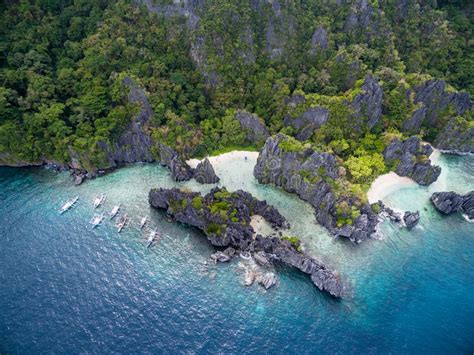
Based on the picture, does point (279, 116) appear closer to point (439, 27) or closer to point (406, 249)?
point (406, 249)

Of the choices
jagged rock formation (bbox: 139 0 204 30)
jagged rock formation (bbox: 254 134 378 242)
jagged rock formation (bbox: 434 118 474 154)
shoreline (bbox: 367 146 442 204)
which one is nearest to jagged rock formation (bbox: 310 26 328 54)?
jagged rock formation (bbox: 139 0 204 30)

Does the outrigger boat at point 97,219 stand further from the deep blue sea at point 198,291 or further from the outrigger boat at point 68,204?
the outrigger boat at point 68,204

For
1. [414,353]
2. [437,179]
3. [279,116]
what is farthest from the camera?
[279,116]

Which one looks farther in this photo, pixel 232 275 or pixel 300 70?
pixel 300 70

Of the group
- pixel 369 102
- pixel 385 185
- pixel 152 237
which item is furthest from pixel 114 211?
pixel 369 102

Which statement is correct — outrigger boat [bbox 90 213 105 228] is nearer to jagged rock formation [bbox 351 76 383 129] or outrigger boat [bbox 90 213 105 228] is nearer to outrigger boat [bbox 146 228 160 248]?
outrigger boat [bbox 146 228 160 248]

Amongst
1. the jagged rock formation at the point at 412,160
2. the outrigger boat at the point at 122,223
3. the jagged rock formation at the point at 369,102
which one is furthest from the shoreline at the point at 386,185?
the outrigger boat at the point at 122,223

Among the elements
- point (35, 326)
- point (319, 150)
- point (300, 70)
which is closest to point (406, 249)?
point (319, 150)
